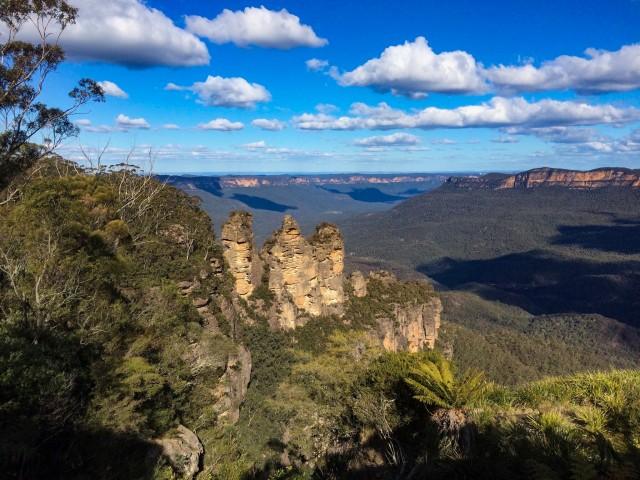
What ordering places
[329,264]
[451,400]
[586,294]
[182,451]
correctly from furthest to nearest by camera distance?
A: 1. [586,294]
2. [329,264]
3. [182,451]
4. [451,400]

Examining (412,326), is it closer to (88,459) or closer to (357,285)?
(357,285)

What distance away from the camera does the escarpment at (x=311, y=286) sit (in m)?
40.4

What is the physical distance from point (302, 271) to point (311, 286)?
2285 millimetres

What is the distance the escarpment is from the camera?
40406 millimetres

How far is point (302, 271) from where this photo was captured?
44.4m

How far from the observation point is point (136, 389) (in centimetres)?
1456

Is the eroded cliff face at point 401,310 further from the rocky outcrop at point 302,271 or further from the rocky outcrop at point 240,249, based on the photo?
the rocky outcrop at point 240,249

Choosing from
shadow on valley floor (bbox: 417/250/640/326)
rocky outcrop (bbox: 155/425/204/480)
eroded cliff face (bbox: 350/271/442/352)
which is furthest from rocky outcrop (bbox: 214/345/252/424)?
shadow on valley floor (bbox: 417/250/640/326)

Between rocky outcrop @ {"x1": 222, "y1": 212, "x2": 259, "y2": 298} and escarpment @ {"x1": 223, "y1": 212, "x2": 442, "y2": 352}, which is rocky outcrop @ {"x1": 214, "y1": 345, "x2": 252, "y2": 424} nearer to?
escarpment @ {"x1": 223, "y1": 212, "x2": 442, "y2": 352}

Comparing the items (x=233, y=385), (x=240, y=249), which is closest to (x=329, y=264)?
(x=240, y=249)

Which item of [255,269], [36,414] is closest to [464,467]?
[36,414]

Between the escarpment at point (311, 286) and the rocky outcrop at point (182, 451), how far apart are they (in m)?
22.7

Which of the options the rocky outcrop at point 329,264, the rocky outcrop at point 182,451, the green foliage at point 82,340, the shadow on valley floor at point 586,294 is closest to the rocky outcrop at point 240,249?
the rocky outcrop at point 329,264

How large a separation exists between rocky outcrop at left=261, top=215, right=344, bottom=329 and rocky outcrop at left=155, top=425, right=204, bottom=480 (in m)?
23.9
